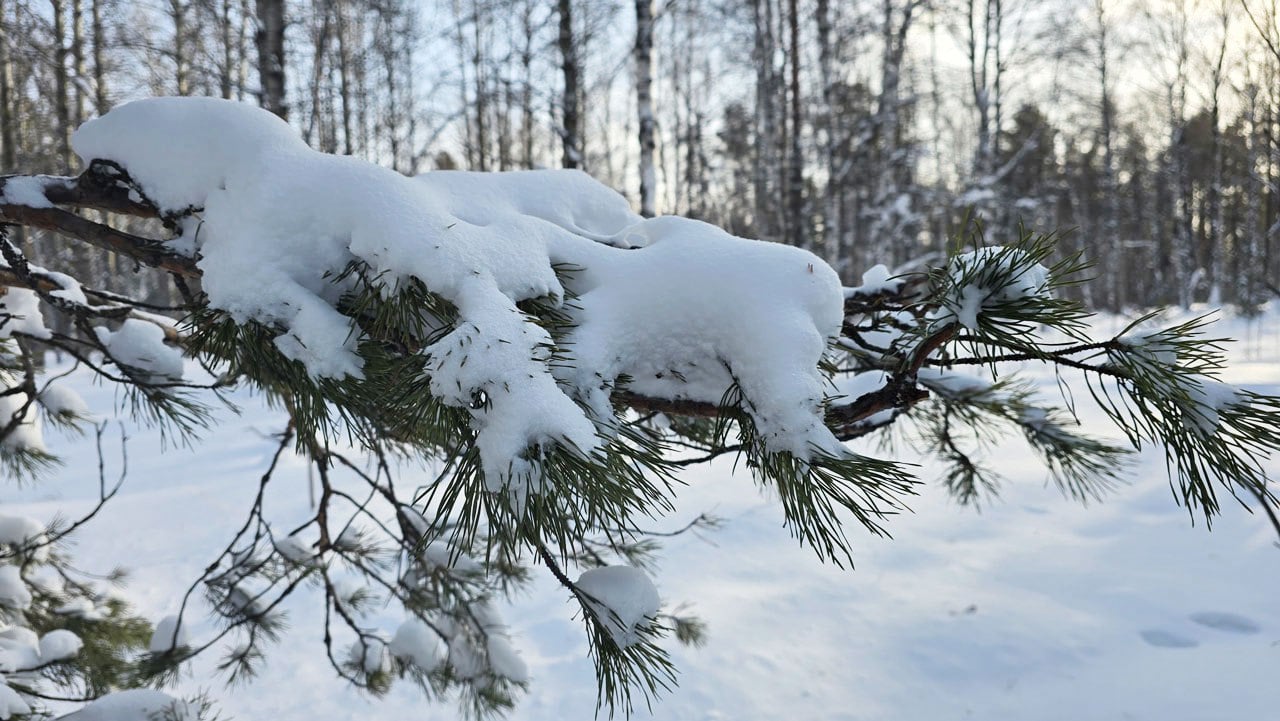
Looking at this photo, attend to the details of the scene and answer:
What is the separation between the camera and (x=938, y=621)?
3.30 meters

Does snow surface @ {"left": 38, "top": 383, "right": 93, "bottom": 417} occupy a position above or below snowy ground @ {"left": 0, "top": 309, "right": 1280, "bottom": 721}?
above

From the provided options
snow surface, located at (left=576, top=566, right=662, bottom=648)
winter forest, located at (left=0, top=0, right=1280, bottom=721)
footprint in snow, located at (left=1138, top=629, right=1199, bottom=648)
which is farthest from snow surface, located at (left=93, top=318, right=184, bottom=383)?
footprint in snow, located at (left=1138, top=629, right=1199, bottom=648)

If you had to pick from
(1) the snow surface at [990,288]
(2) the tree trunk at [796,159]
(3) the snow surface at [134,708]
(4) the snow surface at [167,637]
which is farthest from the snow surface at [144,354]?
(2) the tree trunk at [796,159]

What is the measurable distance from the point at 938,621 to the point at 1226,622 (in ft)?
3.97

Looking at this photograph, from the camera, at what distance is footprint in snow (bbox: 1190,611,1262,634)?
2.88 meters

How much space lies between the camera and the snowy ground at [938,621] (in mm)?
2729

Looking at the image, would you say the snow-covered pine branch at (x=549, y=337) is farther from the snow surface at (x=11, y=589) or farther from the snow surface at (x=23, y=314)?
the snow surface at (x=11, y=589)

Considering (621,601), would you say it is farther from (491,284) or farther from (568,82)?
(568,82)

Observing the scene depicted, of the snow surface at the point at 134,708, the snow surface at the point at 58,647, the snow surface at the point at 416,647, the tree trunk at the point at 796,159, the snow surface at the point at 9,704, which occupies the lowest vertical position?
the snow surface at the point at 416,647

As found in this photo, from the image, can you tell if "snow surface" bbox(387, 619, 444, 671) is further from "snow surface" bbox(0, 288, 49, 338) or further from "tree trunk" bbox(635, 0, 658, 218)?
"tree trunk" bbox(635, 0, 658, 218)

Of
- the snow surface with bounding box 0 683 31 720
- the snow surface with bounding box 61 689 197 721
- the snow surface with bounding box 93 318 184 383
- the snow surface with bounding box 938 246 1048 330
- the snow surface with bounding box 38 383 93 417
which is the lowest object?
the snow surface with bounding box 61 689 197 721

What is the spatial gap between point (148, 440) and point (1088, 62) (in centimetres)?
1801

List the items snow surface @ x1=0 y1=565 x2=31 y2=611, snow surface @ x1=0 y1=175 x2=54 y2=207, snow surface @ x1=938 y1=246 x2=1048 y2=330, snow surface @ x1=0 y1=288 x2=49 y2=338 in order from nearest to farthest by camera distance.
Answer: snow surface @ x1=938 y1=246 x2=1048 y2=330
snow surface @ x1=0 y1=175 x2=54 y2=207
snow surface @ x1=0 y1=288 x2=49 y2=338
snow surface @ x1=0 y1=565 x2=31 y2=611

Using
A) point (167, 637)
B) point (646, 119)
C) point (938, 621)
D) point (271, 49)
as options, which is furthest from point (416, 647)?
point (646, 119)
